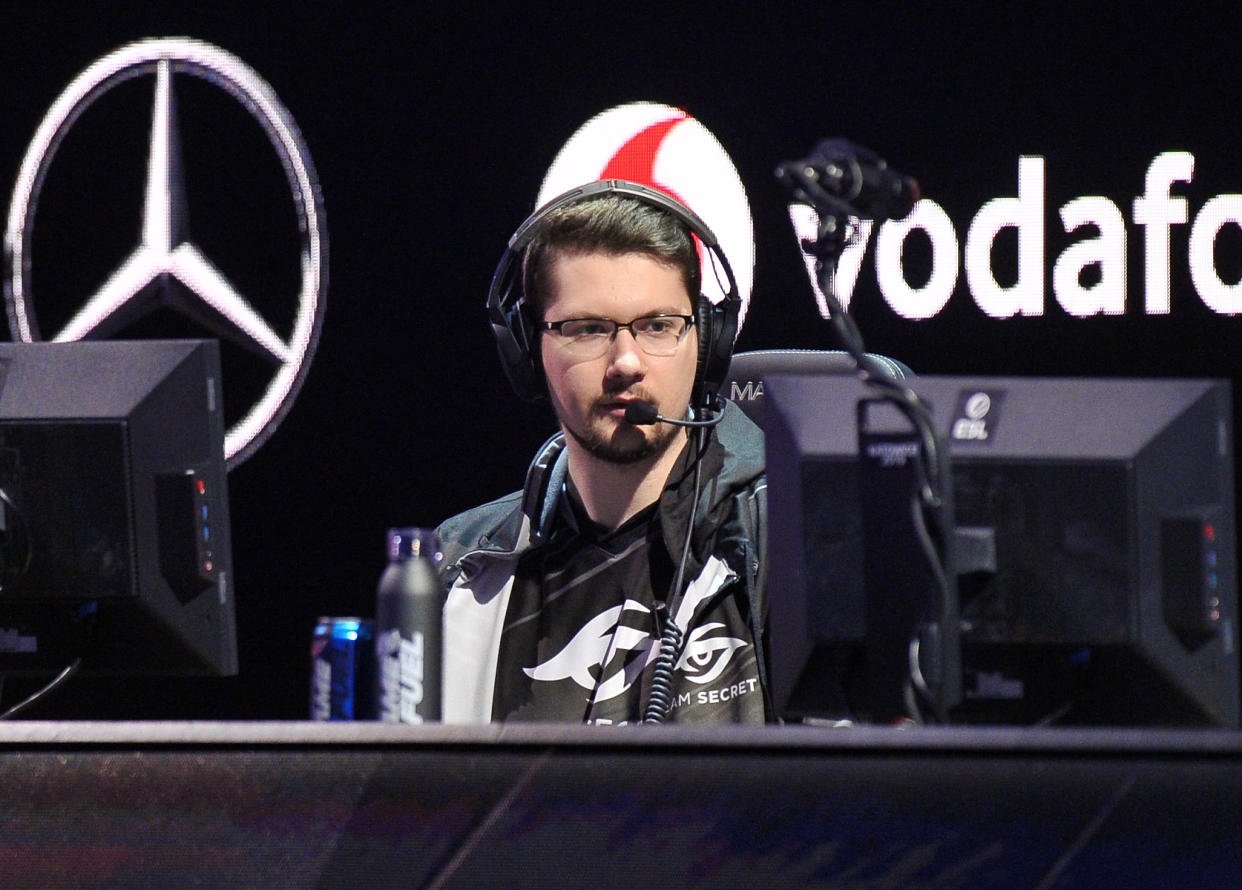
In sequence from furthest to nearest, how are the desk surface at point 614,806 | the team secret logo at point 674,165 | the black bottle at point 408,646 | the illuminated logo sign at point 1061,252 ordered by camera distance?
1. the team secret logo at point 674,165
2. the illuminated logo sign at point 1061,252
3. the black bottle at point 408,646
4. the desk surface at point 614,806

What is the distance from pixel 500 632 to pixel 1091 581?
977 mm

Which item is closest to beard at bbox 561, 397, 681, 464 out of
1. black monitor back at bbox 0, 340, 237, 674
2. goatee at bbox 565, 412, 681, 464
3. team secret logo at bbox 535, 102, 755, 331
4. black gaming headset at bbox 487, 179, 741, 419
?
goatee at bbox 565, 412, 681, 464

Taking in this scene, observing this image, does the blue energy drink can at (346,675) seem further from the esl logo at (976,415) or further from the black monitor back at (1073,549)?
the esl logo at (976,415)

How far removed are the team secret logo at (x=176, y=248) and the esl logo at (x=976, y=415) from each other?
2.78m

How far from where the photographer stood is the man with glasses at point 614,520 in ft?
6.28

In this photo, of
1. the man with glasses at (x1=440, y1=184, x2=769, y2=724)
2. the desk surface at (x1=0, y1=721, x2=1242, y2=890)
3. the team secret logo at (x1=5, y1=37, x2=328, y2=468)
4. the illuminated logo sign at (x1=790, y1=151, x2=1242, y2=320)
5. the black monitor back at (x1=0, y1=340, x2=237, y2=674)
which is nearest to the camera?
the desk surface at (x1=0, y1=721, x2=1242, y2=890)

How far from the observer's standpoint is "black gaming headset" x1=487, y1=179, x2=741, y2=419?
197cm

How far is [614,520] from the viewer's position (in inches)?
79.9

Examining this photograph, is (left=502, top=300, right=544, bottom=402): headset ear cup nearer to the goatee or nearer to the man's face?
the man's face

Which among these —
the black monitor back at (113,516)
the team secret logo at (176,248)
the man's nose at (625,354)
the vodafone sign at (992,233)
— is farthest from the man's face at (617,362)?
the team secret logo at (176,248)

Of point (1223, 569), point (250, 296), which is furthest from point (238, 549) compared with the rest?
point (1223, 569)

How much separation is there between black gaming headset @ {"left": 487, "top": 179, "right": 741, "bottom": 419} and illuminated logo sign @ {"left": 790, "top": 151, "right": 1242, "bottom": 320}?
1.19 m

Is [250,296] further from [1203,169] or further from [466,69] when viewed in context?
[1203,169]

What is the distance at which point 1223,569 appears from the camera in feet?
3.94
